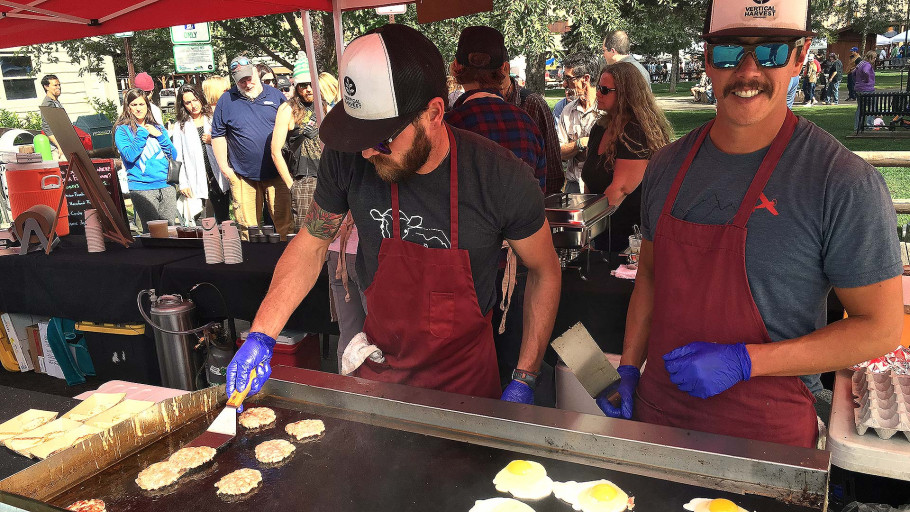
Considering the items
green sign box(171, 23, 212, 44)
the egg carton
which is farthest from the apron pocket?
green sign box(171, 23, 212, 44)

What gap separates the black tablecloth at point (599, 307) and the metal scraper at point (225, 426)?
171 cm

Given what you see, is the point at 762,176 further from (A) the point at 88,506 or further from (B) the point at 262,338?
(A) the point at 88,506

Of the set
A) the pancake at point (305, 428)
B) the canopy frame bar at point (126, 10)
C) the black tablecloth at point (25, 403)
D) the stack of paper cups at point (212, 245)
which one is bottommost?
the black tablecloth at point (25, 403)

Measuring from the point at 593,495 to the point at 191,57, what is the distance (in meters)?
9.61

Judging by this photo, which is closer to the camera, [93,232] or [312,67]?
[93,232]

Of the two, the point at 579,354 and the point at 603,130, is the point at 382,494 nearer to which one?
the point at 579,354

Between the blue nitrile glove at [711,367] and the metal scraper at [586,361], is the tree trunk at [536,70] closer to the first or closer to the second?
the metal scraper at [586,361]

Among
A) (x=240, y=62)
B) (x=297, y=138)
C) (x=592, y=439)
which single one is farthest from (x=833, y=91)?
(x=592, y=439)

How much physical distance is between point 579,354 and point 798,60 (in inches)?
37.9

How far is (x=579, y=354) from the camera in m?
1.97

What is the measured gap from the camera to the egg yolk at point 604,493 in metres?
1.59

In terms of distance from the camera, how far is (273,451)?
6.13ft

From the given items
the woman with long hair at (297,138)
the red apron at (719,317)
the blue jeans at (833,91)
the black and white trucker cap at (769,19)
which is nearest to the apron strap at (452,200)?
the red apron at (719,317)

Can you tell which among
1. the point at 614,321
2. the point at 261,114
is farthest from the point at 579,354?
the point at 261,114
